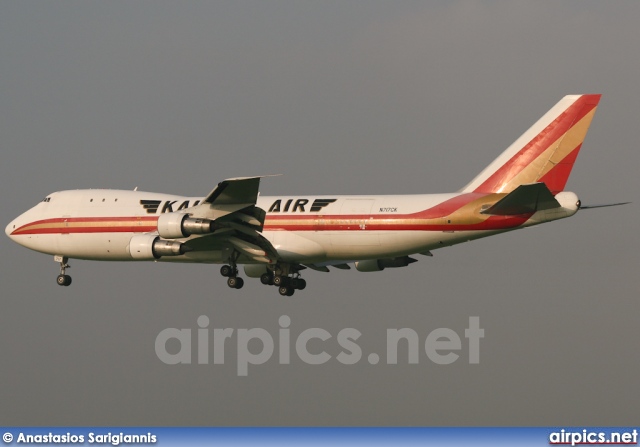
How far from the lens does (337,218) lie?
191 feet

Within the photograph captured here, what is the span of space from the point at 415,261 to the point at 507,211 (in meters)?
11.4

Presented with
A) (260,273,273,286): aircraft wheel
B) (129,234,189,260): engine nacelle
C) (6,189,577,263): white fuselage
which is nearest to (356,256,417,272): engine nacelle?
(260,273,273,286): aircraft wheel

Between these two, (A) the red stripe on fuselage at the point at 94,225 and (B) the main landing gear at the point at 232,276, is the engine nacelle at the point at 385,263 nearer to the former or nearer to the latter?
(B) the main landing gear at the point at 232,276

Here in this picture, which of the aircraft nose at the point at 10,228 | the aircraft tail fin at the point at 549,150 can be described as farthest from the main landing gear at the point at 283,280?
the aircraft nose at the point at 10,228

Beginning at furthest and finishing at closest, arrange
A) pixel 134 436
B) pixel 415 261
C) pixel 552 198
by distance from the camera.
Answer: pixel 415 261
pixel 552 198
pixel 134 436

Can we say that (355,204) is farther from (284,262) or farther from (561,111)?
(561,111)

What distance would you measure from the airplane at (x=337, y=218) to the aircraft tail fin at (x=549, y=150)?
43mm

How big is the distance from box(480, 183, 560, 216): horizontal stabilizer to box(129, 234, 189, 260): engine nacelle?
14.1 m

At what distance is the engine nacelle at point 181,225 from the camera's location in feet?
184

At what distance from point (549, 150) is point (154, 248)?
1781 cm

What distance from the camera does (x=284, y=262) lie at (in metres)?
60.7

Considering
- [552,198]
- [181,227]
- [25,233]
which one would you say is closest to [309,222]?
[181,227]

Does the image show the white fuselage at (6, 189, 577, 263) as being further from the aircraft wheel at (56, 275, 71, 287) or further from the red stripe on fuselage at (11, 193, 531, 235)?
the aircraft wheel at (56, 275, 71, 287)

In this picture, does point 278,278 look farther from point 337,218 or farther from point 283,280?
point 337,218
